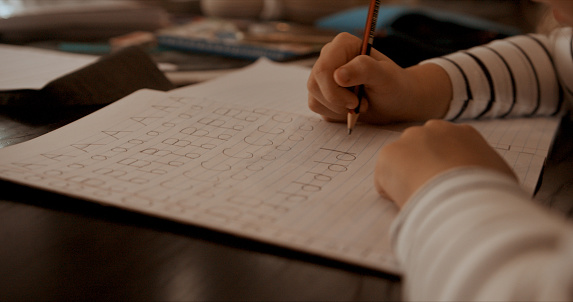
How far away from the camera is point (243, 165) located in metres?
0.37

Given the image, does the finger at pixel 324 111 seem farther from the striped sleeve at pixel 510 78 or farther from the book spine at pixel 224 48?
the book spine at pixel 224 48

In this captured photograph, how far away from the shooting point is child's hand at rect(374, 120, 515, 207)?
0.96 ft

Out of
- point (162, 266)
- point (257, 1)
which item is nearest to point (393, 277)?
point (162, 266)

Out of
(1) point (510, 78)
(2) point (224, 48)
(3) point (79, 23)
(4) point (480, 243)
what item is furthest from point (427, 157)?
(3) point (79, 23)

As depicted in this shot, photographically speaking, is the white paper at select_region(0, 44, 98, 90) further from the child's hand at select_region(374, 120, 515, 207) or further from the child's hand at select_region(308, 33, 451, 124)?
the child's hand at select_region(374, 120, 515, 207)

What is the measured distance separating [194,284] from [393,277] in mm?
108

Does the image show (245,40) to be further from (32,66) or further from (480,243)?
(480,243)

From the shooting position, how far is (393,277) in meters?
0.25

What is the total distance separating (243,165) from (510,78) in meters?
0.38

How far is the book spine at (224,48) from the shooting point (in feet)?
2.68

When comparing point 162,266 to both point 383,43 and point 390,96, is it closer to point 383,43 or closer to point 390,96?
point 390,96

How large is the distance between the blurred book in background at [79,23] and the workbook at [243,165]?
57cm

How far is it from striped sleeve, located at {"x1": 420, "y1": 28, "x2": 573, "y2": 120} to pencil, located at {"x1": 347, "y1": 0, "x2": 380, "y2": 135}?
14 cm

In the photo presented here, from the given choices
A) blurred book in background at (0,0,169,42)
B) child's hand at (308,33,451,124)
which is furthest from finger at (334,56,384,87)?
blurred book in background at (0,0,169,42)
